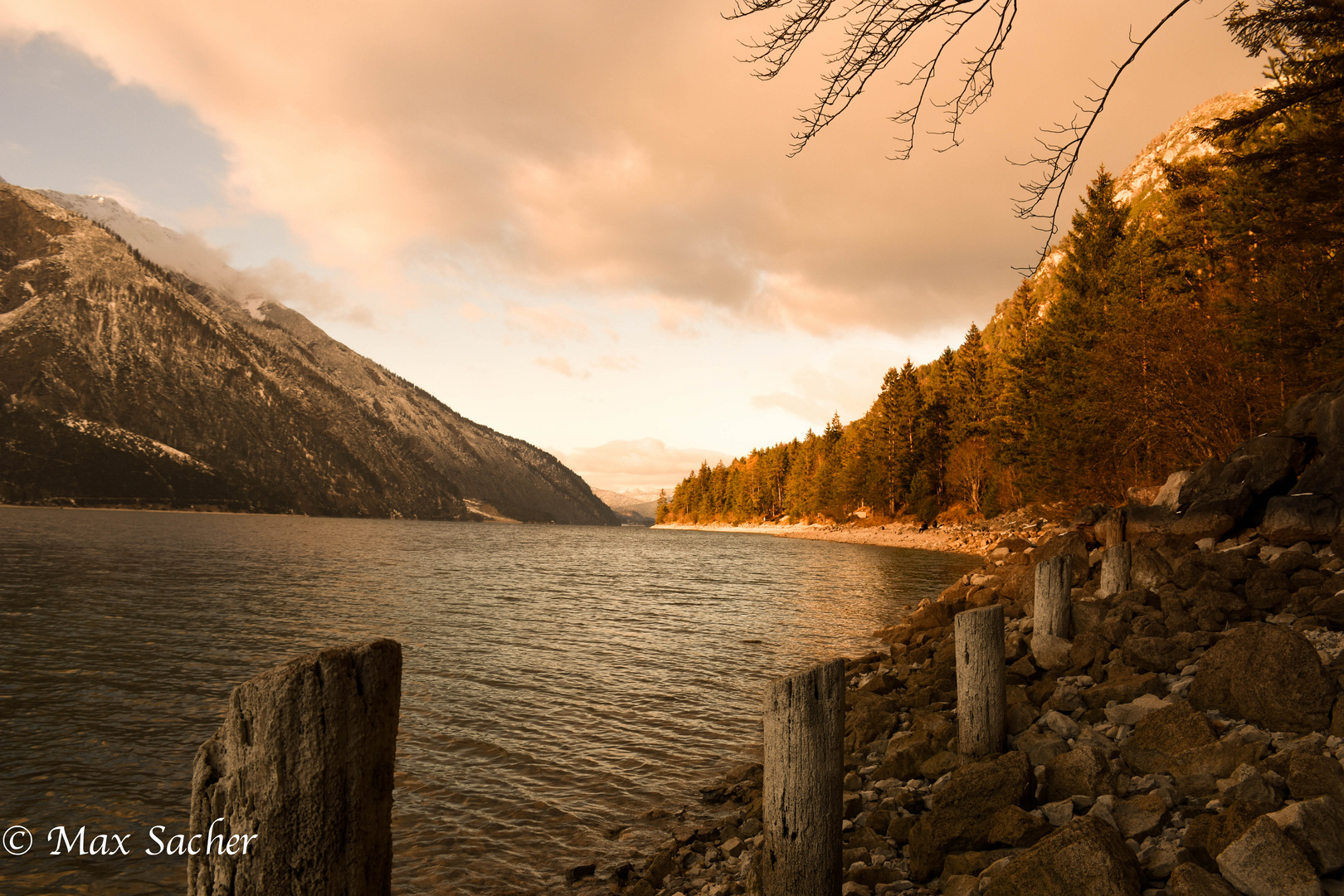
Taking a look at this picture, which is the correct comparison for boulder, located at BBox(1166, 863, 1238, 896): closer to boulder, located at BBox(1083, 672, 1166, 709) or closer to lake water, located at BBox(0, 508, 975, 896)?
boulder, located at BBox(1083, 672, 1166, 709)

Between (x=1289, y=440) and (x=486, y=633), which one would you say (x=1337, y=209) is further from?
(x=486, y=633)

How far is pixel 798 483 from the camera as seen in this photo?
106m

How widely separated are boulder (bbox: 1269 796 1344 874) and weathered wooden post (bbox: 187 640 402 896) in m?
5.29

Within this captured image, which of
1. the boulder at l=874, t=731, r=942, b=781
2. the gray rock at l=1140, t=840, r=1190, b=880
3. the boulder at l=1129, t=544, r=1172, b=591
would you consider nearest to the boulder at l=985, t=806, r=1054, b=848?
the gray rock at l=1140, t=840, r=1190, b=880

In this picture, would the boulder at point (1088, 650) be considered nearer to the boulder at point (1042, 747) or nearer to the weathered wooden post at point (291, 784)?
the boulder at point (1042, 747)

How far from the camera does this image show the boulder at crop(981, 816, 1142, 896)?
156 inches

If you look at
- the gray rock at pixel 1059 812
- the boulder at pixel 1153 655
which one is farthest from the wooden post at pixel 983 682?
the boulder at pixel 1153 655

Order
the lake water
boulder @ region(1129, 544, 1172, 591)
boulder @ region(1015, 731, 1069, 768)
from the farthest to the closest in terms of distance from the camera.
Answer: boulder @ region(1129, 544, 1172, 591)
the lake water
boulder @ region(1015, 731, 1069, 768)

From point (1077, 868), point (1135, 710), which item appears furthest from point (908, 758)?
point (1077, 868)

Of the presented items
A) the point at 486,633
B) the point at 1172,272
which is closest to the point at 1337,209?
the point at 486,633

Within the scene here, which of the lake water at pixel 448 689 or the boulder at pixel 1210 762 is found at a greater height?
the boulder at pixel 1210 762

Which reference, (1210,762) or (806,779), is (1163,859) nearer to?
(1210,762)

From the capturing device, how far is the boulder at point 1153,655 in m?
8.12

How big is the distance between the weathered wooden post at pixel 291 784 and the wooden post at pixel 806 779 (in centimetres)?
271
